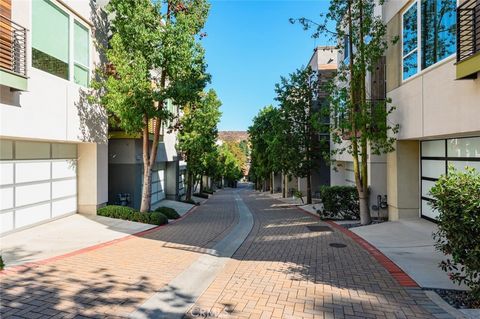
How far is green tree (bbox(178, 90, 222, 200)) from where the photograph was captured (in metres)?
24.2

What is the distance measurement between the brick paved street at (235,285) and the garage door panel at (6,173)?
3.47 meters

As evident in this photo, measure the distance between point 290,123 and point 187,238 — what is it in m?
13.0

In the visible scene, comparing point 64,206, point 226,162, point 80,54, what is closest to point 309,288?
point 64,206

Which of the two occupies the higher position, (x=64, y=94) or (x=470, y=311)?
(x=64, y=94)

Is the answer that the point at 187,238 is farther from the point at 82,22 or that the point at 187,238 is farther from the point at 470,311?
the point at 82,22

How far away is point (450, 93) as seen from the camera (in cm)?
877

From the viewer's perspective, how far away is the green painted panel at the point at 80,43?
40.7ft

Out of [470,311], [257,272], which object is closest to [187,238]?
[257,272]

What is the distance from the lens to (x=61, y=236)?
32.7 ft

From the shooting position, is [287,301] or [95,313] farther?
[287,301]

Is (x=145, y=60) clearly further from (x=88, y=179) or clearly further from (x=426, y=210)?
(x=426, y=210)

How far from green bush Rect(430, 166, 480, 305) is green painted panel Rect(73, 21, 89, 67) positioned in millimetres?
12198

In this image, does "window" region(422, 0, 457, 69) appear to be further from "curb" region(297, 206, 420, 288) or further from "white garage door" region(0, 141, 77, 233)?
"white garage door" region(0, 141, 77, 233)

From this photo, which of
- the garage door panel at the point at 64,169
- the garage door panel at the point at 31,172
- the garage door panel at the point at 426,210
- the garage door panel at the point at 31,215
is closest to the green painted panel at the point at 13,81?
the garage door panel at the point at 31,172
